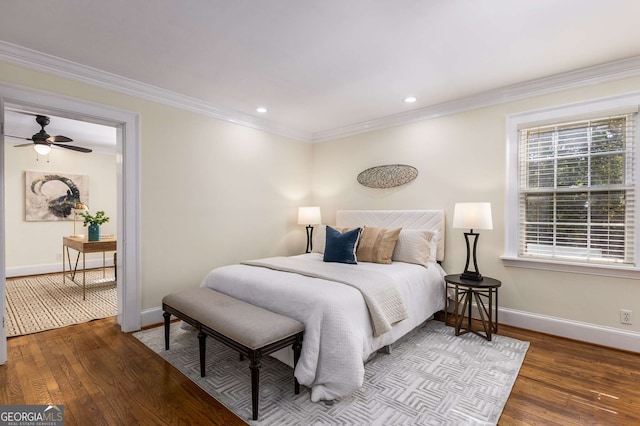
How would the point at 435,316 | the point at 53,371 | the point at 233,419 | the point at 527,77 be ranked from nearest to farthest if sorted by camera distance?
the point at 233,419 < the point at 53,371 < the point at 527,77 < the point at 435,316

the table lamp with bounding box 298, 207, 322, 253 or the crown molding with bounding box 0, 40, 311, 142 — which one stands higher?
the crown molding with bounding box 0, 40, 311, 142

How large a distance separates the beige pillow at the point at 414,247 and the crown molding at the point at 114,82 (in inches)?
99.5

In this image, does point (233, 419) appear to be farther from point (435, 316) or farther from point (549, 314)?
point (549, 314)

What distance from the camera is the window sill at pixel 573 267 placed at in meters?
2.68

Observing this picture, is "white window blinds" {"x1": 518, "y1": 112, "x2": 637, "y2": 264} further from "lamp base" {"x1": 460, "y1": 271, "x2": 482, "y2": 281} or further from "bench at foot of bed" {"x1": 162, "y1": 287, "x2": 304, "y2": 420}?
"bench at foot of bed" {"x1": 162, "y1": 287, "x2": 304, "y2": 420}

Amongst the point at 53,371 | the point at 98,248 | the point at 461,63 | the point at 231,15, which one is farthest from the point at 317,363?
the point at 98,248

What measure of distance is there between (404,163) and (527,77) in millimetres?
1567

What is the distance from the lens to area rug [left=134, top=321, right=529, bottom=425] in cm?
185

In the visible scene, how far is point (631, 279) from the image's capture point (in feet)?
8.80

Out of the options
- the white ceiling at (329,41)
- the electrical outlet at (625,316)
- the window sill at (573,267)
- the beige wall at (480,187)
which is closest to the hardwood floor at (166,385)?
the electrical outlet at (625,316)

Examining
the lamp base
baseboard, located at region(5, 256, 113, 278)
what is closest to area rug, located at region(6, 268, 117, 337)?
baseboard, located at region(5, 256, 113, 278)

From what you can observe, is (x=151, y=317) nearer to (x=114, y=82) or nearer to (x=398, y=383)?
(x=114, y=82)

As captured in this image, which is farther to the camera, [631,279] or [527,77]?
[527,77]

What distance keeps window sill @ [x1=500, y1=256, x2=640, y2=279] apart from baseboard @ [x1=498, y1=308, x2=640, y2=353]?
→ 0.48 m
